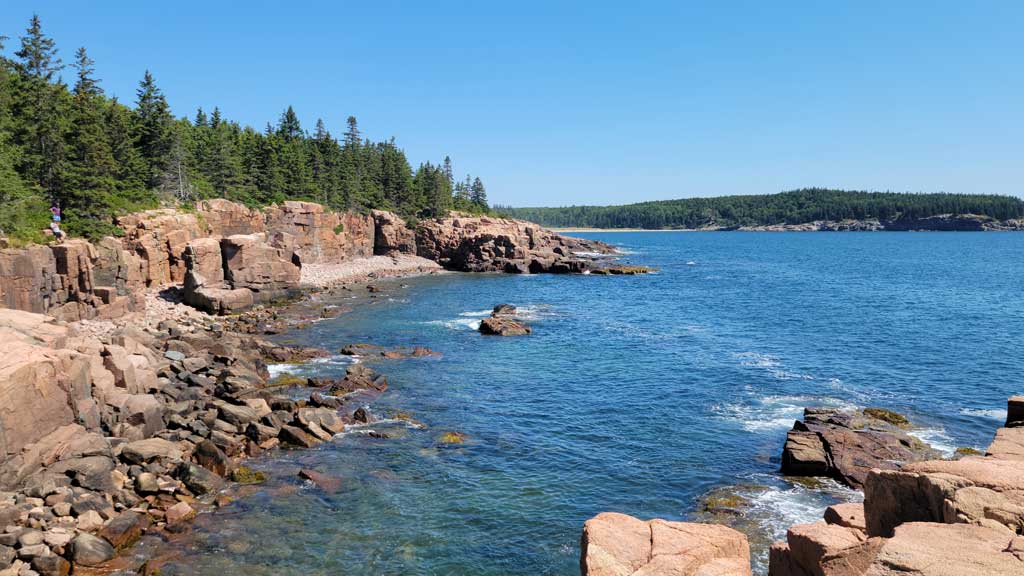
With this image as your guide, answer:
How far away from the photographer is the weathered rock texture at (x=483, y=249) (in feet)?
357

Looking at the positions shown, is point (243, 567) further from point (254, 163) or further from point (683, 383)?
point (254, 163)

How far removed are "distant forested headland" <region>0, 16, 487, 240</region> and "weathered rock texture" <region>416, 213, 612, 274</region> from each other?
8.57 m

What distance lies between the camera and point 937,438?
92.4ft

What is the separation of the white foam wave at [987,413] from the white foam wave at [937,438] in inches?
A: 143

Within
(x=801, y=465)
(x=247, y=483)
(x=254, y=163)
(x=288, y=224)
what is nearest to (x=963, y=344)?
(x=801, y=465)

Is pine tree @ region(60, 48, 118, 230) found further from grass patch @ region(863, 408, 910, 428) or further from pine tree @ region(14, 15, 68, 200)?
grass patch @ region(863, 408, 910, 428)

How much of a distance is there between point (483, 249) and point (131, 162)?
59.7 meters

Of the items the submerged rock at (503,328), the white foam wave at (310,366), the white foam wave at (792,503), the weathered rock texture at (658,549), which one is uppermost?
the weathered rock texture at (658,549)

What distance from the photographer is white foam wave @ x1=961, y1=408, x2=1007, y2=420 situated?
1218 inches

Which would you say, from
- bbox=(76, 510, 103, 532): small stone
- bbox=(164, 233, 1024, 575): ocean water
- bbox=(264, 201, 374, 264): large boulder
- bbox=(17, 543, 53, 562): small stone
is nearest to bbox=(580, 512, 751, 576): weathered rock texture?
bbox=(164, 233, 1024, 575): ocean water

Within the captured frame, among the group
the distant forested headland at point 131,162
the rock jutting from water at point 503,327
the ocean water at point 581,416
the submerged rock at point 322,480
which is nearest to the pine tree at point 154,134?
the distant forested headland at point 131,162

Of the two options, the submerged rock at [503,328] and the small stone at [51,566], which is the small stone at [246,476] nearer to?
the small stone at [51,566]

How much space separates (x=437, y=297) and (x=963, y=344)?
54.2m

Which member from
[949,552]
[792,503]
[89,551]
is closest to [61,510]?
[89,551]
